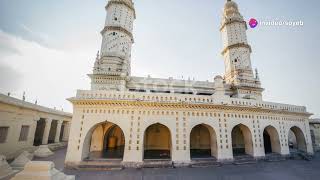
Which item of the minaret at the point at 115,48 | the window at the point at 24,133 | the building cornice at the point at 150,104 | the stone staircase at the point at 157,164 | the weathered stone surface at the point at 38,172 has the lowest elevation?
the stone staircase at the point at 157,164

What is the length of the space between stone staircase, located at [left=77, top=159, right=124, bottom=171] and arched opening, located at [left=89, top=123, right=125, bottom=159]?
10.6 ft

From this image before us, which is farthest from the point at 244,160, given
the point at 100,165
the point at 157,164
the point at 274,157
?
the point at 100,165

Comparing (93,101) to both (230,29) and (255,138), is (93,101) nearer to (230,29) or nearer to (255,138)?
(255,138)

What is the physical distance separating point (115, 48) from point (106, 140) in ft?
37.8

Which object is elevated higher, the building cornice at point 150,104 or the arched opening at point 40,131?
the building cornice at point 150,104

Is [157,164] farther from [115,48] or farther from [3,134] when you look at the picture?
[115,48]

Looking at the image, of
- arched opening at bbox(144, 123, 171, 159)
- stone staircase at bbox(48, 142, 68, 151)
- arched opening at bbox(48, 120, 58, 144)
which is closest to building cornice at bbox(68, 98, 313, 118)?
arched opening at bbox(144, 123, 171, 159)

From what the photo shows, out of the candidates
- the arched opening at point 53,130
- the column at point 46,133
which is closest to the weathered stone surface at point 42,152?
the column at point 46,133

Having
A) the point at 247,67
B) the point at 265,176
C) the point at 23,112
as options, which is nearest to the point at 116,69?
the point at 23,112

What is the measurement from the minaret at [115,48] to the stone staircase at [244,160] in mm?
13327

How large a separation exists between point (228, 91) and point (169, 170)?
15.6 meters

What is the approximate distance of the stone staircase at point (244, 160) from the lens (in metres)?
12.8

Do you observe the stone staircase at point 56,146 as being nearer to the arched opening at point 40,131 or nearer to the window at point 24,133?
the arched opening at point 40,131

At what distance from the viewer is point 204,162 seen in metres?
12.1
